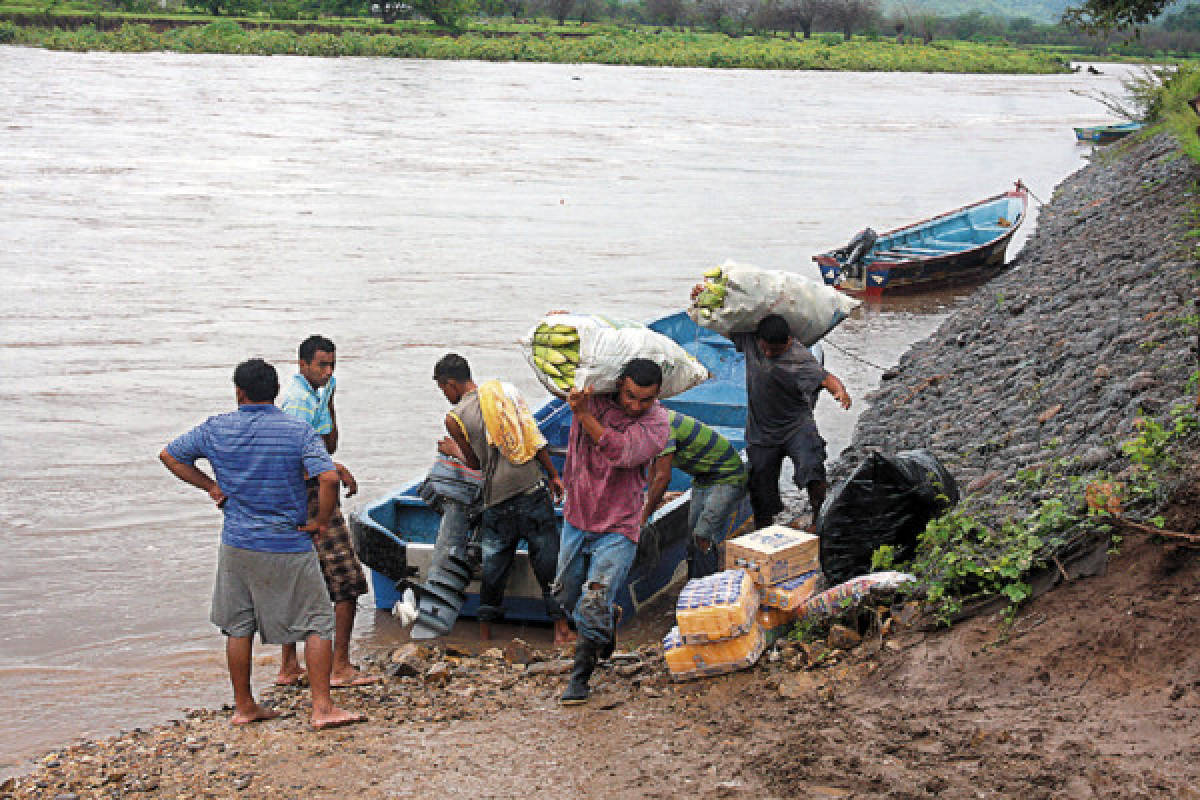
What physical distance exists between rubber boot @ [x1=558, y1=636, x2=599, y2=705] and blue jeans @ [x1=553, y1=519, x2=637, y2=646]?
56 millimetres

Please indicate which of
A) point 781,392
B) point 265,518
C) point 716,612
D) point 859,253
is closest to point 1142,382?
point 781,392

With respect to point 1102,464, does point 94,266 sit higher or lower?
lower

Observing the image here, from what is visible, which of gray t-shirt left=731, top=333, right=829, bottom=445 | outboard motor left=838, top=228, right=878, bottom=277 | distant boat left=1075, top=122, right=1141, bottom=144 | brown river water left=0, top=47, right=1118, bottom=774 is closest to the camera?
gray t-shirt left=731, top=333, right=829, bottom=445

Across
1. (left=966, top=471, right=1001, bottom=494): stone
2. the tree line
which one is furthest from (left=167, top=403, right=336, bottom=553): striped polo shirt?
the tree line

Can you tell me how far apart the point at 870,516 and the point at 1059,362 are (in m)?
4.03

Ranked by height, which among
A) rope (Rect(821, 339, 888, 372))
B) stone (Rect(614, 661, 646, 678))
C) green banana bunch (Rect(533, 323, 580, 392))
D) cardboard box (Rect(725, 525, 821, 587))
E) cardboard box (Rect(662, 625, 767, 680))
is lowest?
rope (Rect(821, 339, 888, 372))

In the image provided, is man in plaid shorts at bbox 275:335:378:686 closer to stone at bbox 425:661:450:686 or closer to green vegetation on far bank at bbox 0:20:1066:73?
stone at bbox 425:661:450:686

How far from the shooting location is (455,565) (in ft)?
21.1

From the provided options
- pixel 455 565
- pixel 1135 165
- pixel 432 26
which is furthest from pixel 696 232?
pixel 432 26

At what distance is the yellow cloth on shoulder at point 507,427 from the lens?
5957 mm

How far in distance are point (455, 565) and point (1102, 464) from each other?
126 inches

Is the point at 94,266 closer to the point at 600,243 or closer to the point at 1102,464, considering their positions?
the point at 600,243

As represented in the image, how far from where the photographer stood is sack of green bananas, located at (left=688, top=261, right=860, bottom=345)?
7.07 metres

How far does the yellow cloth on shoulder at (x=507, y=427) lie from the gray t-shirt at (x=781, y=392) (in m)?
1.36
